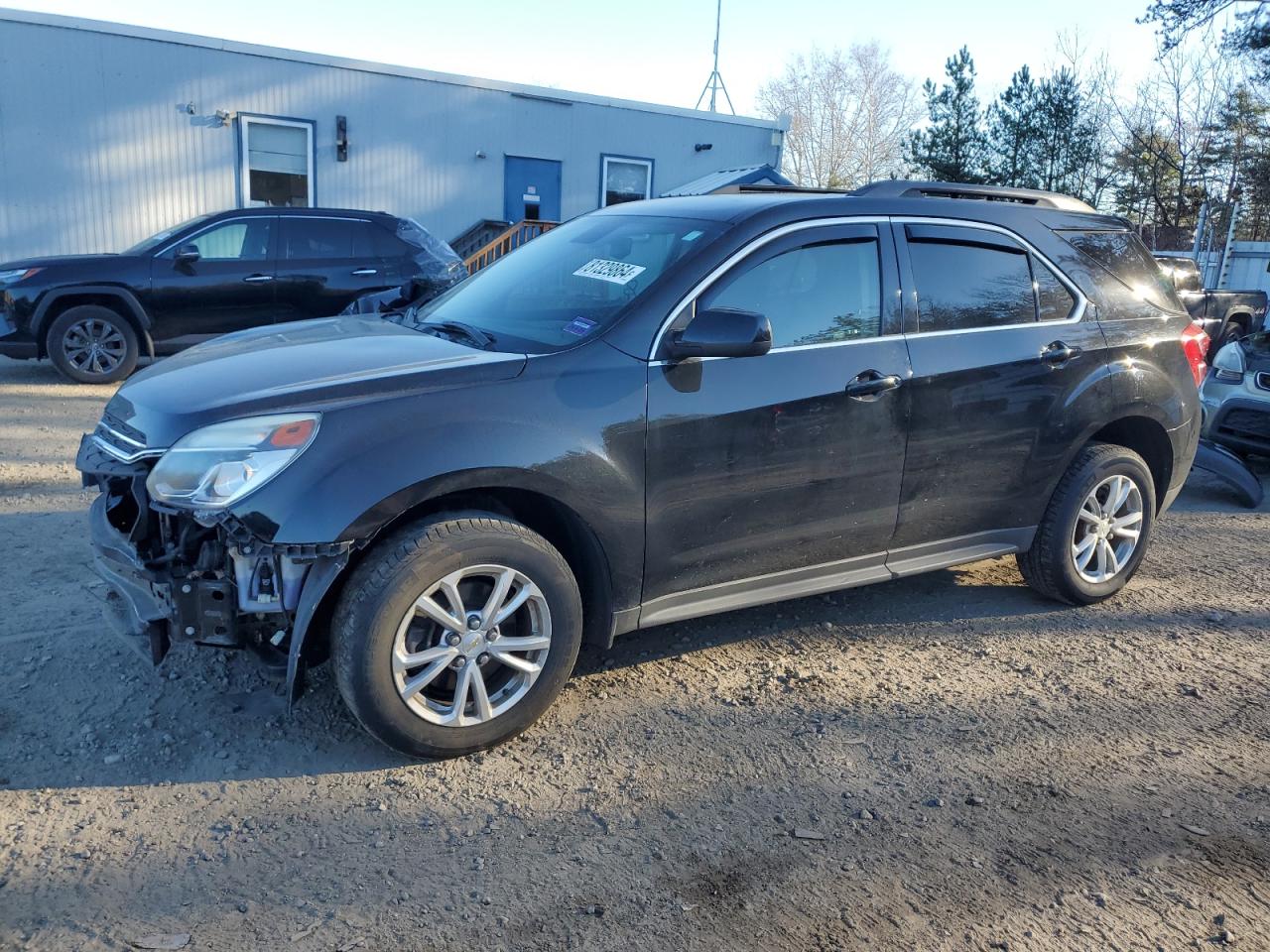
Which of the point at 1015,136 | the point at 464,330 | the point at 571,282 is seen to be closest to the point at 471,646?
the point at 464,330

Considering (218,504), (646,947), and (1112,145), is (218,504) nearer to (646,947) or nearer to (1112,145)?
(646,947)

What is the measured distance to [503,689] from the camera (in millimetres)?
3447

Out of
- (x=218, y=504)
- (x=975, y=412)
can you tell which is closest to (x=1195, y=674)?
(x=975, y=412)

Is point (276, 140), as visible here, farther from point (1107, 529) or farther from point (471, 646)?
point (471, 646)

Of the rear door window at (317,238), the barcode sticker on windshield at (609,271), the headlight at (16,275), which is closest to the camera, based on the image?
the barcode sticker on windshield at (609,271)

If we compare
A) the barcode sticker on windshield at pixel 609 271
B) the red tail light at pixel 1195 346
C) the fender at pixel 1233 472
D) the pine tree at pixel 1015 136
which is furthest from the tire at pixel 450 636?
the pine tree at pixel 1015 136

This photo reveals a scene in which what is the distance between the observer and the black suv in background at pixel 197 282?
959cm

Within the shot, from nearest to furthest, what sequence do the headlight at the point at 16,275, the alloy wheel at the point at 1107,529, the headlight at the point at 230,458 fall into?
the headlight at the point at 230,458 < the alloy wheel at the point at 1107,529 < the headlight at the point at 16,275

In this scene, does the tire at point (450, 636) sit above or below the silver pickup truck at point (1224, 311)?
below

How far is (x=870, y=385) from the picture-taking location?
397 cm

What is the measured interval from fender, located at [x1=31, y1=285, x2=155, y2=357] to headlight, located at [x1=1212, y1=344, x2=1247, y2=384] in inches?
382

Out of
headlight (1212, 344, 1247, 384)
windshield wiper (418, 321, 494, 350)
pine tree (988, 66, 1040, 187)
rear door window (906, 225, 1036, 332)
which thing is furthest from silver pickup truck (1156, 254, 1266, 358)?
pine tree (988, 66, 1040, 187)

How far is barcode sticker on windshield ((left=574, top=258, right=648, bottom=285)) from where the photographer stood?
153 inches

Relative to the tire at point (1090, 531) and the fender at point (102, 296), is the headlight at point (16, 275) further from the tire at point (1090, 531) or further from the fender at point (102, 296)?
the tire at point (1090, 531)
